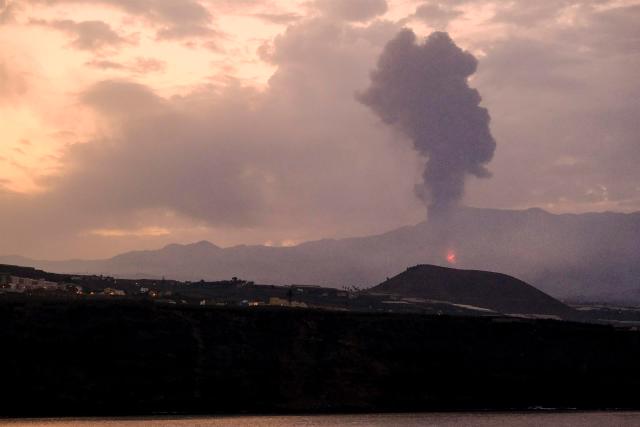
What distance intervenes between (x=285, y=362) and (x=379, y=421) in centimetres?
2334

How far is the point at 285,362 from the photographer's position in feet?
414

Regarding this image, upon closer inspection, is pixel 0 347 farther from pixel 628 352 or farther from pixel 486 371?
pixel 628 352

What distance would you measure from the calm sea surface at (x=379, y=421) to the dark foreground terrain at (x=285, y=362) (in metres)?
6.86

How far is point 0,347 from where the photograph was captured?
4695 inches

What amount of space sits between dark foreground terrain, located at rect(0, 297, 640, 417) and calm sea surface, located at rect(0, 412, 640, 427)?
22.5 ft

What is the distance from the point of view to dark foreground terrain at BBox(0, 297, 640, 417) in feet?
376

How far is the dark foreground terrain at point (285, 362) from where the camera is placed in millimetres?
114688

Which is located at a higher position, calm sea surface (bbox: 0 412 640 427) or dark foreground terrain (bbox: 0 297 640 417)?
dark foreground terrain (bbox: 0 297 640 417)

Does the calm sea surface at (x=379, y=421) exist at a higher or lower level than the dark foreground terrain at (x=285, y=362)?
lower

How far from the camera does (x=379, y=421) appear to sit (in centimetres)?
10569

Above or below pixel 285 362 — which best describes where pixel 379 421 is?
below

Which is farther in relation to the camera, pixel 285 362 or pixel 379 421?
pixel 285 362

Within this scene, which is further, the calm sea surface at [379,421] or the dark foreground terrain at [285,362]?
the dark foreground terrain at [285,362]

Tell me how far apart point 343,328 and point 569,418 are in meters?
38.5
